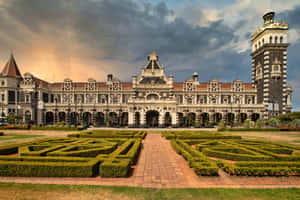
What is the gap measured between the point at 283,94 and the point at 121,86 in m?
54.6

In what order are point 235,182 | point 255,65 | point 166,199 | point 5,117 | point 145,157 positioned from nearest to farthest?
point 166,199 → point 235,182 → point 145,157 → point 5,117 → point 255,65

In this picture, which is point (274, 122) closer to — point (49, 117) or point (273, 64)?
point (273, 64)

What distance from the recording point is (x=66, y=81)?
56625 millimetres

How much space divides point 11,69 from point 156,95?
51.9 metres

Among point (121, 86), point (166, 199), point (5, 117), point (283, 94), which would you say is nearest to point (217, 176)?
point (166, 199)

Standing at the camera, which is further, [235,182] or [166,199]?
[235,182]

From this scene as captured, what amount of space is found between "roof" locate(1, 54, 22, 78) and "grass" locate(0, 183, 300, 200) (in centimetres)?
6065

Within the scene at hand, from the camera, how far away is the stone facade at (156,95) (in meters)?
48.9

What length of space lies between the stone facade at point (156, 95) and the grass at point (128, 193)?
1436 inches

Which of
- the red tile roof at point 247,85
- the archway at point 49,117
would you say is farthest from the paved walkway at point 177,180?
the red tile roof at point 247,85

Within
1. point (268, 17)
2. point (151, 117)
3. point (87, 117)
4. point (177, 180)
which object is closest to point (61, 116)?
point (87, 117)

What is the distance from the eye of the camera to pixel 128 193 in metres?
7.23

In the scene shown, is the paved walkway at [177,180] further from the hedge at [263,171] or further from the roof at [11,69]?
the roof at [11,69]

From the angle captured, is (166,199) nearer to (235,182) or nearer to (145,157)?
(235,182)
